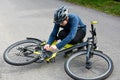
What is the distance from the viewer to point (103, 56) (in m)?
5.75

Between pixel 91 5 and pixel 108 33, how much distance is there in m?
4.13

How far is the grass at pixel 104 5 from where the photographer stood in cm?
1120

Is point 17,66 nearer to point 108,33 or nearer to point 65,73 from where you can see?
point 65,73

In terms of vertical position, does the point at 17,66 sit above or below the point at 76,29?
below

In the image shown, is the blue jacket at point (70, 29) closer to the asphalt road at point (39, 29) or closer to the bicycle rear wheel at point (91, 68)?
the bicycle rear wheel at point (91, 68)

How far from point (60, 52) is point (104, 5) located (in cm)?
645

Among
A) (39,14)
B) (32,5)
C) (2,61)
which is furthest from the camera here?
(32,5)

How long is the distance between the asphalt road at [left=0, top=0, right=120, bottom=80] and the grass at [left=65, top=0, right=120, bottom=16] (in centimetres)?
36

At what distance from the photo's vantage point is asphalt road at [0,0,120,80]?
6082 millimetres

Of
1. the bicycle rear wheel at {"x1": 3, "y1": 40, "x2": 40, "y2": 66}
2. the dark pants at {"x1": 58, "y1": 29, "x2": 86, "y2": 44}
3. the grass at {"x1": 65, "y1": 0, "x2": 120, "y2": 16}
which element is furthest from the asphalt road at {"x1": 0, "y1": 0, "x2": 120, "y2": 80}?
the dark pants at {"x1": 58, "y1": 29, "x2": 86, "y2": 44}

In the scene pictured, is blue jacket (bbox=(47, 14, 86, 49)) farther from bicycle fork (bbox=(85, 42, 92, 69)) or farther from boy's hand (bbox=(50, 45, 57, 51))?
bicycle fork (bbox=(85, 42, 92, 69))

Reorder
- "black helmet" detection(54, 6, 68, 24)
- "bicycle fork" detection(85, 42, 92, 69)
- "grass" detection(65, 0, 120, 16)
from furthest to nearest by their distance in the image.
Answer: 1. "grass" detection(65, 0, 120, 16)
2. "black helmet" detection(54, 6, 68, 24)
3. "bicycle fork" detection(85, 42, 92, 69)

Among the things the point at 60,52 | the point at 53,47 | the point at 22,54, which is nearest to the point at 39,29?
the point at 22,54

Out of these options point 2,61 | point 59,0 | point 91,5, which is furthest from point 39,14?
point 2,61
